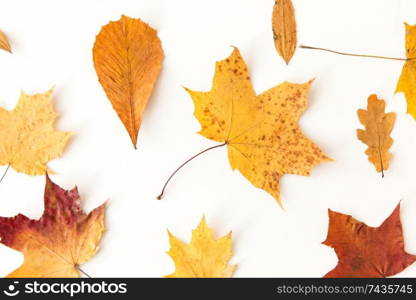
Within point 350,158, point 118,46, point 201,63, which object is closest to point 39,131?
point 118,46

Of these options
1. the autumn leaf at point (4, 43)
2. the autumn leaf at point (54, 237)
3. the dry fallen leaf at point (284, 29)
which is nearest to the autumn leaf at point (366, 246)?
the dry fallen leaf at point (284, 29)

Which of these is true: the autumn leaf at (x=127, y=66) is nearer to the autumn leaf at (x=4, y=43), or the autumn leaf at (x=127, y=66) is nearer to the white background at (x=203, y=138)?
the white background at (x=203, y=138)

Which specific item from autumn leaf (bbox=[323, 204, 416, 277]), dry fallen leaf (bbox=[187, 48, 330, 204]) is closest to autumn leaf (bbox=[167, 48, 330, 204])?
dry fallen leaf (bbox=[187, 48, 330, 204])

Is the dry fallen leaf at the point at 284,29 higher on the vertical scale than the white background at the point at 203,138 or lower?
higher

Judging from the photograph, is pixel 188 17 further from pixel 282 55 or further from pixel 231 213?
pixel 231 213

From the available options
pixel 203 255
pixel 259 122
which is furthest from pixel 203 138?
pixel 203 255

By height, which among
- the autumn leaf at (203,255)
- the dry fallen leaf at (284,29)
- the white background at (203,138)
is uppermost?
the dry fallen leaf at (284,29)

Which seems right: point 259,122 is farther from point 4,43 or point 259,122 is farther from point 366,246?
point 4,43
